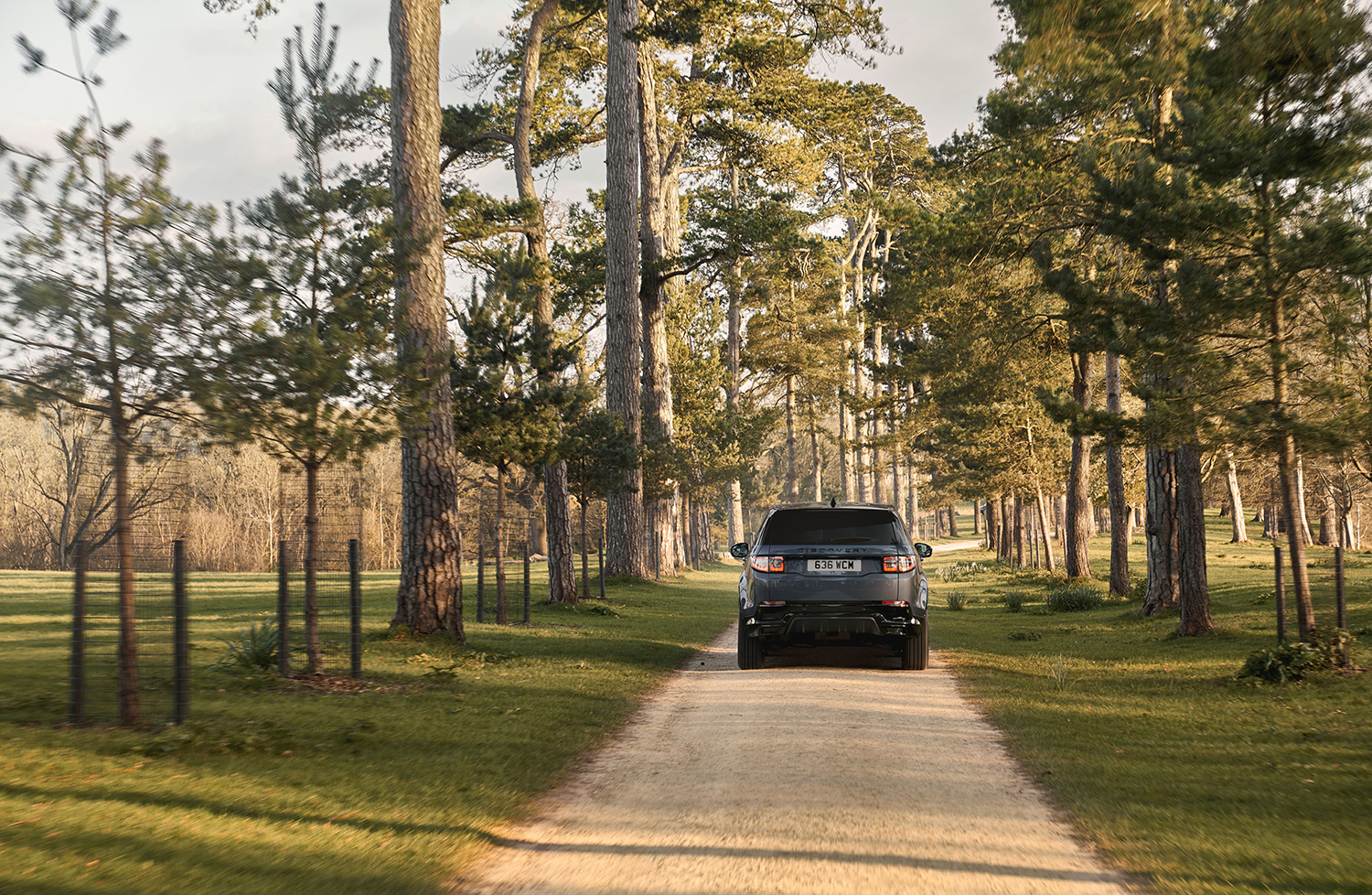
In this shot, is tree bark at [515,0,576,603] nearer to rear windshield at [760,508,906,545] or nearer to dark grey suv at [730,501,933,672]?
rear windshield at [760,508,906,545]

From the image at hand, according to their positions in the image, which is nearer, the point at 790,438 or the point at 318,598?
the point at 318,598

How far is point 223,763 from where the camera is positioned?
248 inches

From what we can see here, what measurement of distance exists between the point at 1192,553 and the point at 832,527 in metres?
6.08

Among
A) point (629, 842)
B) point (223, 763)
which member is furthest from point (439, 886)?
point (223, 763)

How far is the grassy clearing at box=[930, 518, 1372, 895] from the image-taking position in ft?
15.6

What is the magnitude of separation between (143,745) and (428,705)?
2.72 metres

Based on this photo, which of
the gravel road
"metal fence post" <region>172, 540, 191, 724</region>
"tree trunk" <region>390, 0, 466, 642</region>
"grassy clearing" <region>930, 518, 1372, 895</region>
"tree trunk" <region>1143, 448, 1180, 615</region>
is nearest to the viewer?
Answer: the gravel road

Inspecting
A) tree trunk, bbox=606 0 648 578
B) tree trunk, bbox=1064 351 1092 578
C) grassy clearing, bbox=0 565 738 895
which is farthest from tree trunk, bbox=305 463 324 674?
tree trunk, bbox=1064 351 1092 578

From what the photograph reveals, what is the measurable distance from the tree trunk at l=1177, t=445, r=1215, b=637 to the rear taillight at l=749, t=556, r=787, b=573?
6635mm

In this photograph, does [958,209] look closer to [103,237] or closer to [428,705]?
[428,705]

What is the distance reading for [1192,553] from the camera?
47.1ft

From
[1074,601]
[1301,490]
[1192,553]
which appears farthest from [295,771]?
[1301,490]

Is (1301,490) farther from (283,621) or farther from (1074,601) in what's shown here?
(283,621)

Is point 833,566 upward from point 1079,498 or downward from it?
downward
